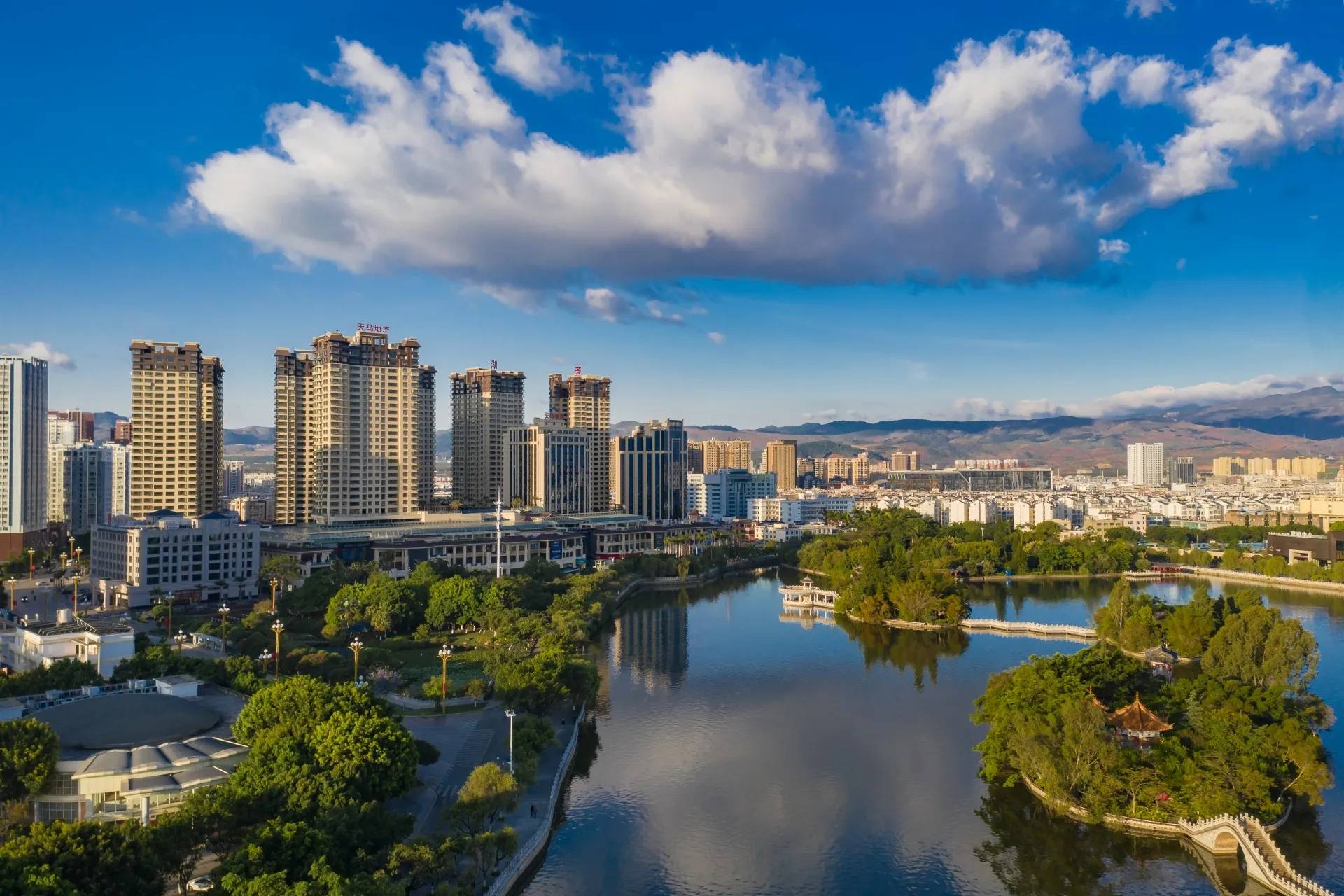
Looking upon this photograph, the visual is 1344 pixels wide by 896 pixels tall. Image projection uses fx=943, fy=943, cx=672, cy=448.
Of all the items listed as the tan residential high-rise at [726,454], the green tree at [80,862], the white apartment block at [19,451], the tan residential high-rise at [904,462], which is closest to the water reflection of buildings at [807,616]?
the green tree at [80,862]

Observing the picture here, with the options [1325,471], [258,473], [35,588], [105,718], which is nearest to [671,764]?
[105,718]

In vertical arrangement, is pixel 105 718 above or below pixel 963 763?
above

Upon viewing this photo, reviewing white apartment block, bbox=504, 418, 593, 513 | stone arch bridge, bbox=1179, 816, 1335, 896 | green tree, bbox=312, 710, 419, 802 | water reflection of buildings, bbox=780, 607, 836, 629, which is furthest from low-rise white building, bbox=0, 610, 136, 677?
white apartment block, bbox=504, 418, 593, 513

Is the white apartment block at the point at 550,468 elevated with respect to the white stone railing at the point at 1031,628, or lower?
elevated

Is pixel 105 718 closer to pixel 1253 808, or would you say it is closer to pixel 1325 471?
pixel 1253 808

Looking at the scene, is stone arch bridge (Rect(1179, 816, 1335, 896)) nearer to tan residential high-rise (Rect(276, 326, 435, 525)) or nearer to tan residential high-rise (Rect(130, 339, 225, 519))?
tan residential high-rise (Rect(276, 326, 435, 525))

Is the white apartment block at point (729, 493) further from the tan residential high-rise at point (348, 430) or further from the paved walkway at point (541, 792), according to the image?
the paved walkway at point (541, 792)
